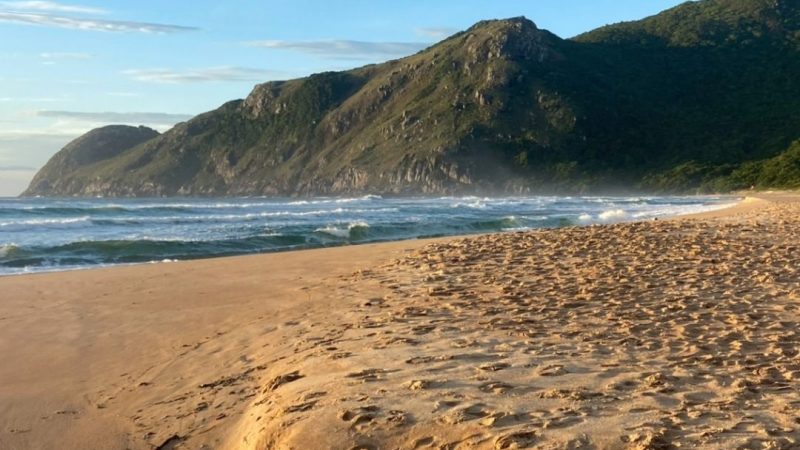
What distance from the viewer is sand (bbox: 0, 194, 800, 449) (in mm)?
4887

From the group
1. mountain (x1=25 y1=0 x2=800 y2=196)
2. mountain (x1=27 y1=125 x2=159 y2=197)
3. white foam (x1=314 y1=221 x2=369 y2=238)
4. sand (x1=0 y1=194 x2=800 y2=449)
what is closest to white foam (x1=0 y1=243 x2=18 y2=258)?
sand (x1=0 y1=194 x2=800 y2=449)

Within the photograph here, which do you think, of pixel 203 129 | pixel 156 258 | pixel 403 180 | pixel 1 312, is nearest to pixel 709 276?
pixel 1 312

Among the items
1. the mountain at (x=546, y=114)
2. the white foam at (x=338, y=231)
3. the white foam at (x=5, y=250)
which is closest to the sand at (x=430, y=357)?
the white foam at (x=5, y=250)

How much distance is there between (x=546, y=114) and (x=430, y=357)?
317 ft

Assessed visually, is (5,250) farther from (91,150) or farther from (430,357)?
(91,150)

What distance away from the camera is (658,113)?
97625 mm

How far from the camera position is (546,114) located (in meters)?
100

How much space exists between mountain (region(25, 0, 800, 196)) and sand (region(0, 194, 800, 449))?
6189 centimetres

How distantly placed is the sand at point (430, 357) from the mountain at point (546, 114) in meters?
61.9

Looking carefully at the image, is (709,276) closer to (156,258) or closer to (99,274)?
(99,274)

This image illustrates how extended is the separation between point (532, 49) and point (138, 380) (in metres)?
107

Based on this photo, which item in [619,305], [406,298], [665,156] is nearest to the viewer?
[619,305]

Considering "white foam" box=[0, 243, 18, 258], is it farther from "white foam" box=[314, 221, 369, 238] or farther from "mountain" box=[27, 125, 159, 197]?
"mountain" box=[27, 125, 159, 197]

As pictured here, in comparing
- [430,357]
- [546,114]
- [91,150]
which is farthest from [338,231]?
[91,150]
